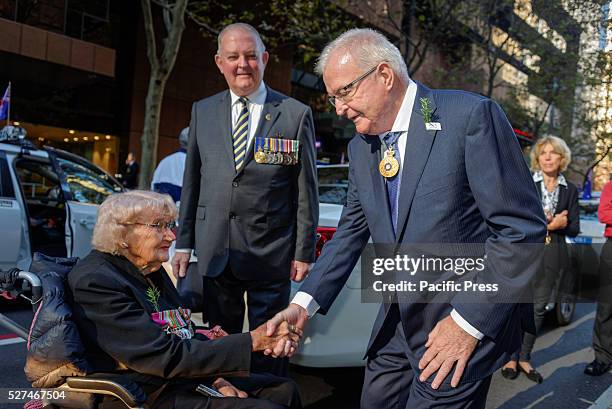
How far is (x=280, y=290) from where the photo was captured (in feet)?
9.55

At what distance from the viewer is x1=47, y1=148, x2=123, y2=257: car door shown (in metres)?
5.41

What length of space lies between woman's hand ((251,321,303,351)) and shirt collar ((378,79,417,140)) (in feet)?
→ 2.78

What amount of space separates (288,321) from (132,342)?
1.92 feet

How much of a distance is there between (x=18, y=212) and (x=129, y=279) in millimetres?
3718

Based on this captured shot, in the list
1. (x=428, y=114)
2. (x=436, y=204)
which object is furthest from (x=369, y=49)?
(x=436, y=204)

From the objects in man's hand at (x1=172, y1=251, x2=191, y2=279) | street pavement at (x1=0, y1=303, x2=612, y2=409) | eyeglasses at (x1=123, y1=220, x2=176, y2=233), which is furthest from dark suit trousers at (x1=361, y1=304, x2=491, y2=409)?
street pavement at (x1=0, y1=303, x2=612, y2=409)

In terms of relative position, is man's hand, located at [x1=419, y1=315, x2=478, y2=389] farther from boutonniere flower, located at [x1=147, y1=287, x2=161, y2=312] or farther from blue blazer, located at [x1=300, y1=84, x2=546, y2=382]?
boutonniere flower, located at [x1=147, y1=287, x2=161, y2=312]

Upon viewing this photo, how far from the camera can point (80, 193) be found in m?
5.96

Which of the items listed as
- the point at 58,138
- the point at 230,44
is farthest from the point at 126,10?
the point at 230,44

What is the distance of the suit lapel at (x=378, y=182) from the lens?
6.00 feet

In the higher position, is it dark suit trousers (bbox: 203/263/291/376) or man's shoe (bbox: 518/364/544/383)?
dark suit trousers (bbox: 203/263/291/376)

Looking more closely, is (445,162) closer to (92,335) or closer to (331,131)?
(92,335)

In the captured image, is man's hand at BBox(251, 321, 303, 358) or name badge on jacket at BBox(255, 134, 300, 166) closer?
man's hand at BBox(251, 321, 303, 358)

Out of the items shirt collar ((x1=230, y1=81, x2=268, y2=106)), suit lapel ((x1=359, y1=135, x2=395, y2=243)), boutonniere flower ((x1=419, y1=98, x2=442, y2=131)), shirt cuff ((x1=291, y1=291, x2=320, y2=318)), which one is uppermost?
shirt collar ((x1=230, y1=81, x2=268, y2=106))
